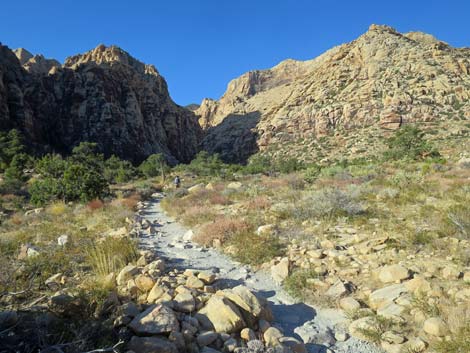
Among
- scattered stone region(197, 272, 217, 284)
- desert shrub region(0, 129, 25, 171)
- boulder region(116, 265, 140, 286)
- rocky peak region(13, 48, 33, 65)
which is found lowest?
scattered stone region(197, 272, 217, 284)

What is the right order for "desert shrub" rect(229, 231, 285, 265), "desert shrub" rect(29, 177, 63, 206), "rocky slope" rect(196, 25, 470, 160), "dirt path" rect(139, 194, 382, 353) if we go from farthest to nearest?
"rocky slope" rect(196, 25, 470, 160), "desert shrub" rect(29, 177, 63, 206), "desert shrub" rect(229, 231, 285, 265), "dirt path" rect(139, 194, 382, 353)

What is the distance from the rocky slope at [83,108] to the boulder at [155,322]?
66.7 m

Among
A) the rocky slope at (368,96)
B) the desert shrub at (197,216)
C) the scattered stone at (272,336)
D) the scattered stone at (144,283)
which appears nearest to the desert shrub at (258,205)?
the desert shrub at (197,216)

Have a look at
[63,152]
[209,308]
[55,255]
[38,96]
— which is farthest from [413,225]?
[38,96]

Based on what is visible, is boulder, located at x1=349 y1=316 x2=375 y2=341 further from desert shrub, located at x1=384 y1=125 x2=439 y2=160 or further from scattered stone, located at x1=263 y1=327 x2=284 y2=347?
desert shrub, located at x1=384 y1=125 x2=439 y2=160

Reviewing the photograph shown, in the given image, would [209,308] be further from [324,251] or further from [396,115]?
[396,115]

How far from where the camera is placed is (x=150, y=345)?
10.2 ft

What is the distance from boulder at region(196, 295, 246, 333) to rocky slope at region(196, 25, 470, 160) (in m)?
51.4

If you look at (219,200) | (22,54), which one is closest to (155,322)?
(219,200)

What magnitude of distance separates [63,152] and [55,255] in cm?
6775

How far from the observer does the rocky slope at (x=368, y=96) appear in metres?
52.4

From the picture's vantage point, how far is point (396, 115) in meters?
52.5

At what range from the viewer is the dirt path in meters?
3.85

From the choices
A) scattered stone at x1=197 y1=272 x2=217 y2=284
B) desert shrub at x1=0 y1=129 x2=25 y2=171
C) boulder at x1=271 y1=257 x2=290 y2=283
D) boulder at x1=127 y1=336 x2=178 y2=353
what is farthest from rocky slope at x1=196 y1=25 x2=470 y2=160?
boulder at x1=127 y1=336 x2=178 y2=353
